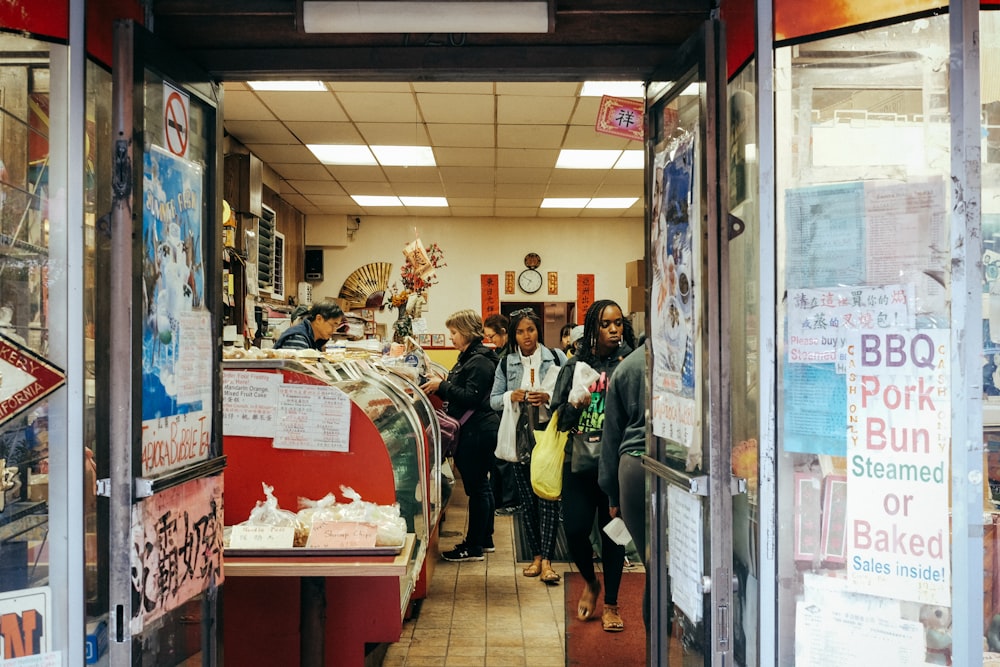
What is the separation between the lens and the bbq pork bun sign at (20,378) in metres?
1.82

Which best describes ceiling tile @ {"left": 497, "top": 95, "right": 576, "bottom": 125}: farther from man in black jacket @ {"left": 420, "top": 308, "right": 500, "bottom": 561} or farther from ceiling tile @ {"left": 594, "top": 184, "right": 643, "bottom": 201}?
ceiling tile @ {"left": 594, "top": 184, "right": 643, "bottom": 201}

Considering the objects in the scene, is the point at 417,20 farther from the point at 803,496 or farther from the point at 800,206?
the point at 803,496

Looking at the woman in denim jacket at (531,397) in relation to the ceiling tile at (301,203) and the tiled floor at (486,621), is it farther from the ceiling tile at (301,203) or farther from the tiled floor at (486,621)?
the ceiling tile at (301,203)

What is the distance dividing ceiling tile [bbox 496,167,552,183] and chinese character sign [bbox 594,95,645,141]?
15.4 feet

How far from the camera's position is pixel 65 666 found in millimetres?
1926

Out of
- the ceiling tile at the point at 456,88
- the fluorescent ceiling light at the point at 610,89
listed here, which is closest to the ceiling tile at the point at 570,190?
the fluorescent ceiling light at the point at 610,89

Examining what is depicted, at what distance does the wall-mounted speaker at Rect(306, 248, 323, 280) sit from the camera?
11.1m

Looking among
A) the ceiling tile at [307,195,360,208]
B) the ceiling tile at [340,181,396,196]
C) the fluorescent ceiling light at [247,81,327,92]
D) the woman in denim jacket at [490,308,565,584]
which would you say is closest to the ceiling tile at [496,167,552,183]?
the ceiling tile at [340,181,396,196]

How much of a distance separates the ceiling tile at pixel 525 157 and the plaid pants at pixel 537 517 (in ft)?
12.1

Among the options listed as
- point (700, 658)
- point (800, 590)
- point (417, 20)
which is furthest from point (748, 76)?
point (700, 658)

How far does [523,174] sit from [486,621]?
5697 mm

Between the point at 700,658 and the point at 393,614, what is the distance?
4.62 ft

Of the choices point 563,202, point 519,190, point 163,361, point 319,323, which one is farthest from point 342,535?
point 563,202

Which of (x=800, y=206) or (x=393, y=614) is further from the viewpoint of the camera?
(x=393, y=614)
